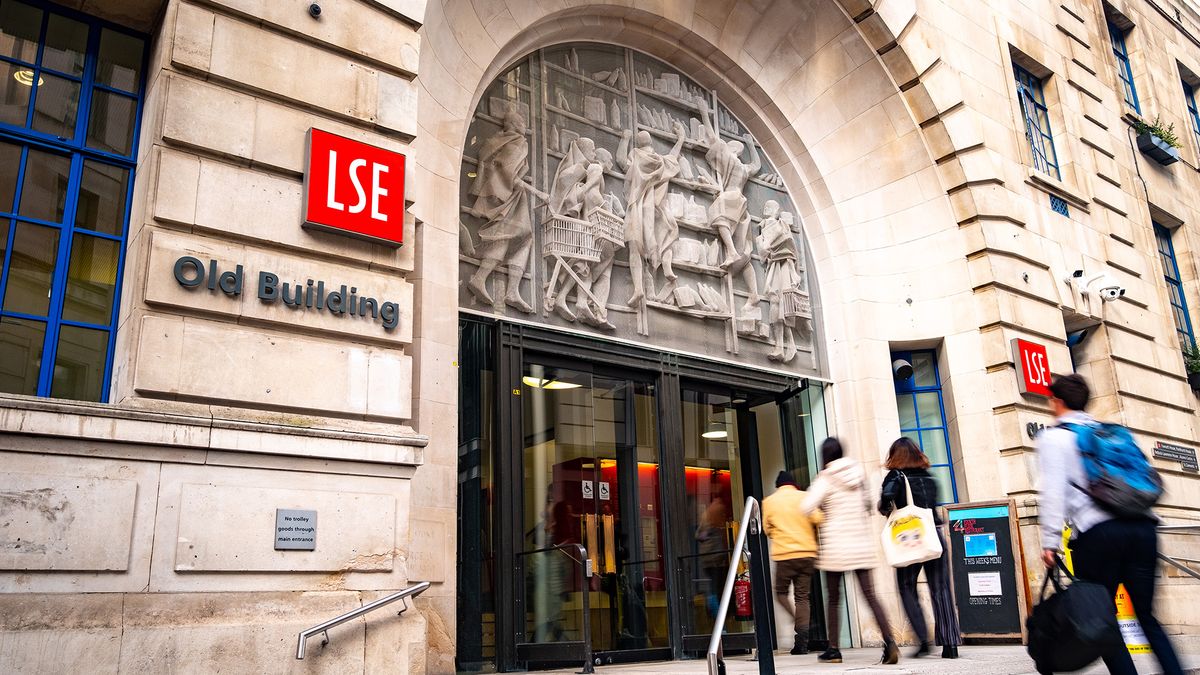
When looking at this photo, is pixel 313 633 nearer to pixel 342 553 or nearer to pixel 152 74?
pixel 342 553

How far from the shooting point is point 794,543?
8242 millimetres

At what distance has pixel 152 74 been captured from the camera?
7.43 meters

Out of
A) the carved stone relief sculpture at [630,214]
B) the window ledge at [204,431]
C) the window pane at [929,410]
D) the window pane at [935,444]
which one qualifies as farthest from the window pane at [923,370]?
the window ledge at [204,431]

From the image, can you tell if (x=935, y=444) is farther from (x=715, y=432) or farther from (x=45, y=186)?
(x=45, y=186)

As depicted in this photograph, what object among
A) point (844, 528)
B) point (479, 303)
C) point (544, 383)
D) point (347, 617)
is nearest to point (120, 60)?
point (479, 303)

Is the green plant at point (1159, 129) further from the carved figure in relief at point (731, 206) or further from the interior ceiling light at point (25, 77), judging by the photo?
the interior ceiling light at point (25, 77)

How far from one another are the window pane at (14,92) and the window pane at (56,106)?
0.26ft

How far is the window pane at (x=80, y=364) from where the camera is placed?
663cm

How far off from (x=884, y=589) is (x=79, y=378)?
10.9m

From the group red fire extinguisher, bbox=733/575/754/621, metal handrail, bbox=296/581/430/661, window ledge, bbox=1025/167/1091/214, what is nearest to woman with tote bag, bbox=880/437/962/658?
red fire extinguisher, bbox=733/575/754/621

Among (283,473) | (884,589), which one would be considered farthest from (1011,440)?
(283,473)

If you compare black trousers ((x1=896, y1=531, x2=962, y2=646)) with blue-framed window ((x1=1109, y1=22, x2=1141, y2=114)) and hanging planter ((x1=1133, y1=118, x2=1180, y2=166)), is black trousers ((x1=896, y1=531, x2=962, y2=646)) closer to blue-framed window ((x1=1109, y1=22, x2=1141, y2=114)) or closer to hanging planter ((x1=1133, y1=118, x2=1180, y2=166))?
hanging planter ((x1=1133, y1=118, x2=1180, y2=166))

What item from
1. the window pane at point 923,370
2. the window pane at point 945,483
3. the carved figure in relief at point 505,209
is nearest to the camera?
the carved figure in relief at point 505,209

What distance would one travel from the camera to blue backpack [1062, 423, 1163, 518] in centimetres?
474
